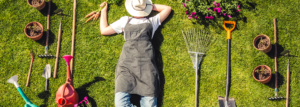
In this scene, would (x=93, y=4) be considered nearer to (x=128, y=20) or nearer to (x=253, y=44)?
(x=128, y=20)

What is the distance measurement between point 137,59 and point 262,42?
11.2 feet

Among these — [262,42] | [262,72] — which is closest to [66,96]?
[262,72]

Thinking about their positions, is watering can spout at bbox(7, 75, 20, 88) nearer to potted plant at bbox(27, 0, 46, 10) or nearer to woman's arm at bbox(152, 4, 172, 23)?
potted plant at bbox(27, 0, 46, 10)

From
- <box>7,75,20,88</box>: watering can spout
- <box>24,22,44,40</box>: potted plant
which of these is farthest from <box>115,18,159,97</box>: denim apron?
<box>7,75,20,88</box>: watering can spout

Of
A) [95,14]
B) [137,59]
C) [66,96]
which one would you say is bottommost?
[66,96]

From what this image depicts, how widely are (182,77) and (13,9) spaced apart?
5153mm

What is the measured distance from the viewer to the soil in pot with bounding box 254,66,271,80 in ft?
19.4

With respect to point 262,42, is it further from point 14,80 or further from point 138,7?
point 14,80

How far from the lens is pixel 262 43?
19.8 feet

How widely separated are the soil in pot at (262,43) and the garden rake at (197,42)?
1275 mm

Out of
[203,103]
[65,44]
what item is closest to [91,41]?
[65,44]

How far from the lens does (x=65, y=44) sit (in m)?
6.23

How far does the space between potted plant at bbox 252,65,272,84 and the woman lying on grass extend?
2.66 metres

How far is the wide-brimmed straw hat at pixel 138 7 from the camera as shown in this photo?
5727 millimetres
